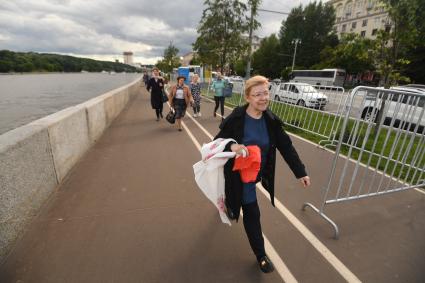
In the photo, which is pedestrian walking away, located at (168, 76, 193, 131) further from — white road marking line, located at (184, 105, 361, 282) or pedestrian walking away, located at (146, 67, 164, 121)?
white road marking line, located at (184, 105, 361, 282)

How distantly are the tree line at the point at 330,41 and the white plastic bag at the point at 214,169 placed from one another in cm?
673

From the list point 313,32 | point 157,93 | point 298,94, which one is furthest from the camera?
point 313,32

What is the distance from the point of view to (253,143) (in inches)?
91.4

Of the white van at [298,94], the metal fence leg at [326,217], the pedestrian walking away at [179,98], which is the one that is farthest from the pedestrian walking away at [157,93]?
the metal fence leg at [326,217]

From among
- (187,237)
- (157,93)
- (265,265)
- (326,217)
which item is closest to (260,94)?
(265,265)

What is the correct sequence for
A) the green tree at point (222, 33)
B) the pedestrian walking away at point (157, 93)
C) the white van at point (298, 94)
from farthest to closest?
1. the green tree at point (222, 33)
2. the pedestrian walking away at point (157, 93)
3. the white van at point (298, 94)

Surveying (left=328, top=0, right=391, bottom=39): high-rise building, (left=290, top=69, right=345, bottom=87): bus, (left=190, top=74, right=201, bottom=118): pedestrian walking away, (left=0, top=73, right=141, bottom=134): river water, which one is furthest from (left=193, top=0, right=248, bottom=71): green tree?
(left=328, top=0, right=391, bottom=39): high-rise building

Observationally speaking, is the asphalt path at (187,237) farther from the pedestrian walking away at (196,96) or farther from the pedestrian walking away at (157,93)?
the pedestrian walking away at (196,96)

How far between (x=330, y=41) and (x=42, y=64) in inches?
3156

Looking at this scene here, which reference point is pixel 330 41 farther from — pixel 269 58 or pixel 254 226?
pixel 254 226

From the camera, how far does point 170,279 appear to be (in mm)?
2318

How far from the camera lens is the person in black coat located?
2250mm

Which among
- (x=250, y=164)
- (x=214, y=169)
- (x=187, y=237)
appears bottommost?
(x=187, y=237)

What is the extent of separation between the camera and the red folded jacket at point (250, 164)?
7.30 feet
